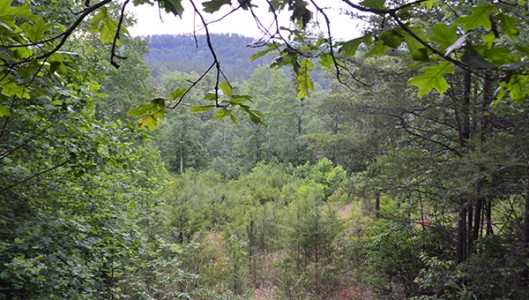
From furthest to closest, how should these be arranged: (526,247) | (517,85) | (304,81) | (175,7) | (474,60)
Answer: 1. (526,247)
2. (304,81)
3. (175,7)
4. (517,85)
5. (474,60)

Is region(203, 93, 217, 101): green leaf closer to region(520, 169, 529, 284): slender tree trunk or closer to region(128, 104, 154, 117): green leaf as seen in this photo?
region(128, 104, 154, 117): green leaf

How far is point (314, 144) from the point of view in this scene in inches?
298

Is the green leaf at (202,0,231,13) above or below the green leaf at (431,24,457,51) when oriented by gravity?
above

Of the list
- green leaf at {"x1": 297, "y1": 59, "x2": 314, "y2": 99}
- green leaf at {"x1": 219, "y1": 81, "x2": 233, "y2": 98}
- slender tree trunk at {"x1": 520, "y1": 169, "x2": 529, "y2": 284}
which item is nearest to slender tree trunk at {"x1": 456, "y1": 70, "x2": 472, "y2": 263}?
slender tree trunk at {"x1": 520, "y1": 169, "x2": 529, "y2": 284}

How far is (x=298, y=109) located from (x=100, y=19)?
83.9 feet

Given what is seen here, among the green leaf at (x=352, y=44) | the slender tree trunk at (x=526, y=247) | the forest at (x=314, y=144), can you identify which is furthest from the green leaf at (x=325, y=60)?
the slender tree trunk at (x=526, y=247)

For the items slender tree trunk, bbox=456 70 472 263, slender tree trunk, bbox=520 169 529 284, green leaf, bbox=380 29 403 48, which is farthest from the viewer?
slender tree trunk, bbox=456 70 472 263

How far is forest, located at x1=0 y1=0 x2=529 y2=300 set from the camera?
660 mm

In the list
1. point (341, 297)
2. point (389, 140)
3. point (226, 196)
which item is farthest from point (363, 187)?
point (226, 196)

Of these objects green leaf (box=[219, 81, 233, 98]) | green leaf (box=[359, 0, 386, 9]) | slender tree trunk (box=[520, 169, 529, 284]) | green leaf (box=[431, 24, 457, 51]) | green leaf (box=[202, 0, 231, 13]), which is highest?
green leaf (box=[202, 0, 231, 13])

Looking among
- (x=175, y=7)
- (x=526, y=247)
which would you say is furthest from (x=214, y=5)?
(x=526, y=247)

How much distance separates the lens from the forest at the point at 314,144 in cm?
66

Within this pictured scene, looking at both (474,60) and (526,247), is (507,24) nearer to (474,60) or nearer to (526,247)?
(474,60)

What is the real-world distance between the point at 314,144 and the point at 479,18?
280 inches
